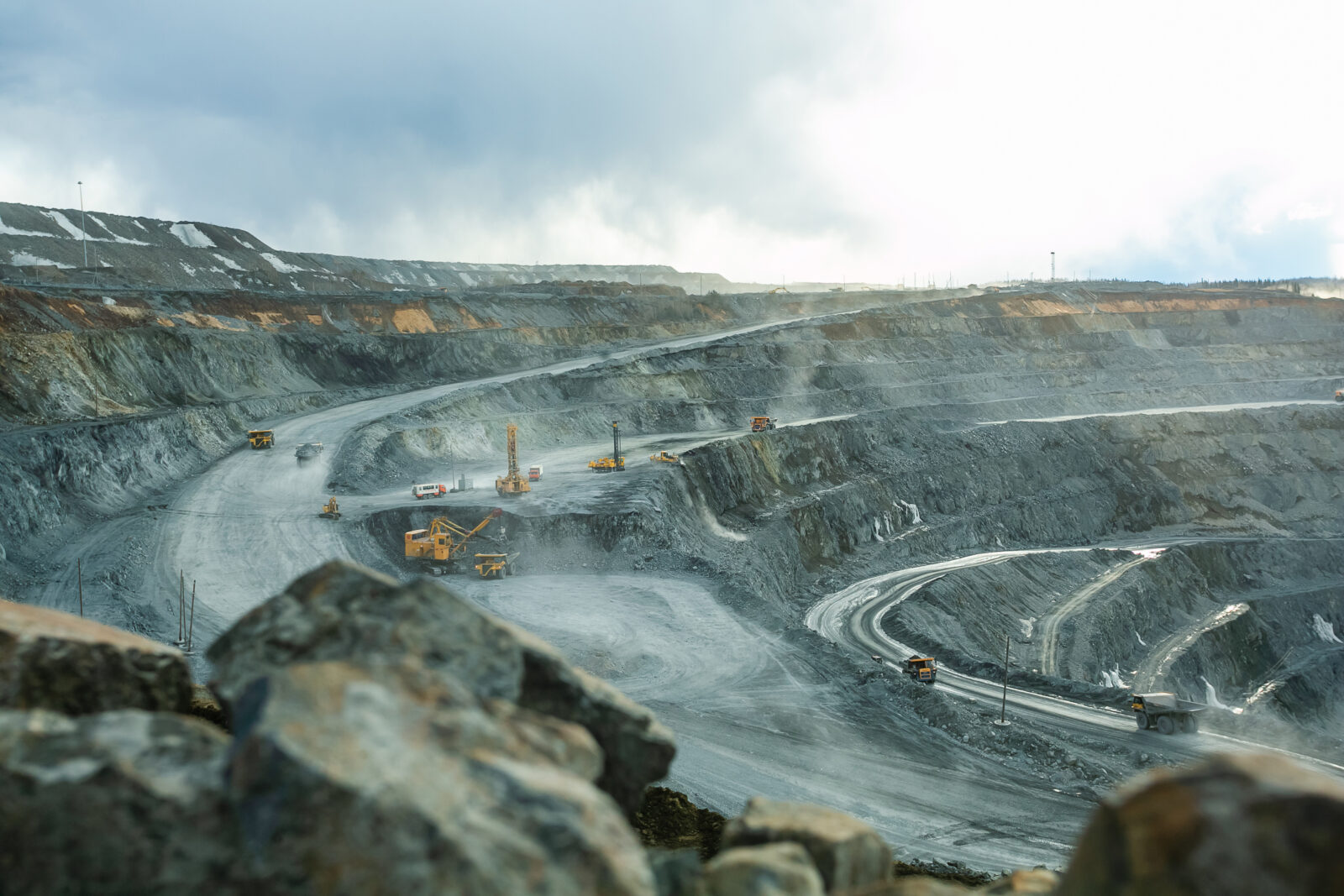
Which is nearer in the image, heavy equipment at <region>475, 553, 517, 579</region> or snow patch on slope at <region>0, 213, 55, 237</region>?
heavy equipment at <region>475, 553, 517, 579</region>

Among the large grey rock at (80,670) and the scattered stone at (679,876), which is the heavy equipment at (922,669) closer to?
the scattered stone at (679,876)

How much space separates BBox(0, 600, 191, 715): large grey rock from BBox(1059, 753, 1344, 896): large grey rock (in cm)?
707

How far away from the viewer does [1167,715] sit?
91.0ft

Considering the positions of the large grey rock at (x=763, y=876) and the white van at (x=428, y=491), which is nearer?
the large grey rock at (x=763, y=876)

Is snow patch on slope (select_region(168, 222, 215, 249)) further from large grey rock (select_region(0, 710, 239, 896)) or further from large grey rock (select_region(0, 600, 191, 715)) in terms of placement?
large grey rock (select_region(0, 710, 239, 896))

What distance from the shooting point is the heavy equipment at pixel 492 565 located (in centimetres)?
3594

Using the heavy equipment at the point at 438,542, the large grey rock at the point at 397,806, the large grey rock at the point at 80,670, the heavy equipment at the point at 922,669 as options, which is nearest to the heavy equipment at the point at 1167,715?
the heavy equipment at the point at 922,669

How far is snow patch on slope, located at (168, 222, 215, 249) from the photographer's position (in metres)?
111

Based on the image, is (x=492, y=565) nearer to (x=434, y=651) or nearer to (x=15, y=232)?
(x=434, y=651)

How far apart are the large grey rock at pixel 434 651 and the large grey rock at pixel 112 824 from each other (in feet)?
4.23

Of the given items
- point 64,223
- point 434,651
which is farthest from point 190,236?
point 434,651

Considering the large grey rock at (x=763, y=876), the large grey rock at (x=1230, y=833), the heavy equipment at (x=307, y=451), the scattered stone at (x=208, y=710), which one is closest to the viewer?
the large grey rock at (x=1230, y=833)

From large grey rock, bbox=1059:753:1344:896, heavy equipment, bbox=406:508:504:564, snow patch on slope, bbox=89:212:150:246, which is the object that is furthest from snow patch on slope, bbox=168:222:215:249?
large grey rock, bbox=1059:753:1344:896

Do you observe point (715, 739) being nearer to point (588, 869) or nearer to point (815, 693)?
point (815, 693)
